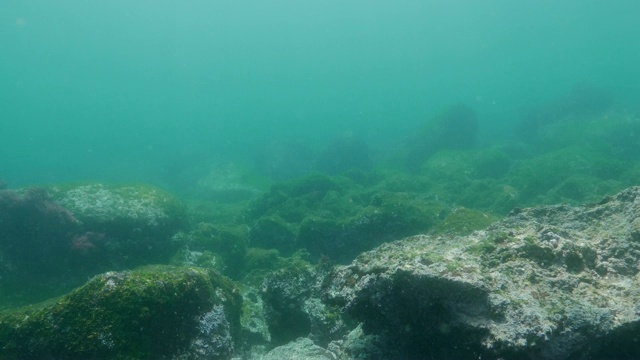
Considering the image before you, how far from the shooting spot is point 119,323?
539 centimetres

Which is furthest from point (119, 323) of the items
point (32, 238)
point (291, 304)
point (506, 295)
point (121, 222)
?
point (32, 238)

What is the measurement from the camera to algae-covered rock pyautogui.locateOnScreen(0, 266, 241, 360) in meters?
5.28

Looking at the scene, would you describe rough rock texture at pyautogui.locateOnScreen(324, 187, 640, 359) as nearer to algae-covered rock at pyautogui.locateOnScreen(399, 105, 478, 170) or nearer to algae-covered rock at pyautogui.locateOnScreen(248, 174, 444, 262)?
algae-covered rock at pyautogui.locateOnScreen(248, 174, 444, 262)

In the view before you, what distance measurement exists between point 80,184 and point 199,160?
33.2 metres

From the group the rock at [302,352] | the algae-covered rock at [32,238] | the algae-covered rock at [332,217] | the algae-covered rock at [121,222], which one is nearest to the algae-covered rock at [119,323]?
the rock at [302,352]

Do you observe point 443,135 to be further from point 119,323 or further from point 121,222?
point 119,323

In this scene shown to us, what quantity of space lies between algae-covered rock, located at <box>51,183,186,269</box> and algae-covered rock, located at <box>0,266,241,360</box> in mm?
6949

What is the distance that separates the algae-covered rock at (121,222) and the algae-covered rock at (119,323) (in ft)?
22.8

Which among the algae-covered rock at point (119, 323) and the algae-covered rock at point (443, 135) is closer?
the algae-covered rock at point (119, 323)

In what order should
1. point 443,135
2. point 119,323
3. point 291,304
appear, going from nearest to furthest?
point 119,323, point 291,304, point 443,135

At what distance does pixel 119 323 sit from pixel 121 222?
9.01m

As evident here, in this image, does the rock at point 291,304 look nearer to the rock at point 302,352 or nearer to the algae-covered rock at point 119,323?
the rock at point 302,352

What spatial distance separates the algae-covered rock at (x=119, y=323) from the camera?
5277 millimetres

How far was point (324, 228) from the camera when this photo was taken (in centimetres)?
1357
